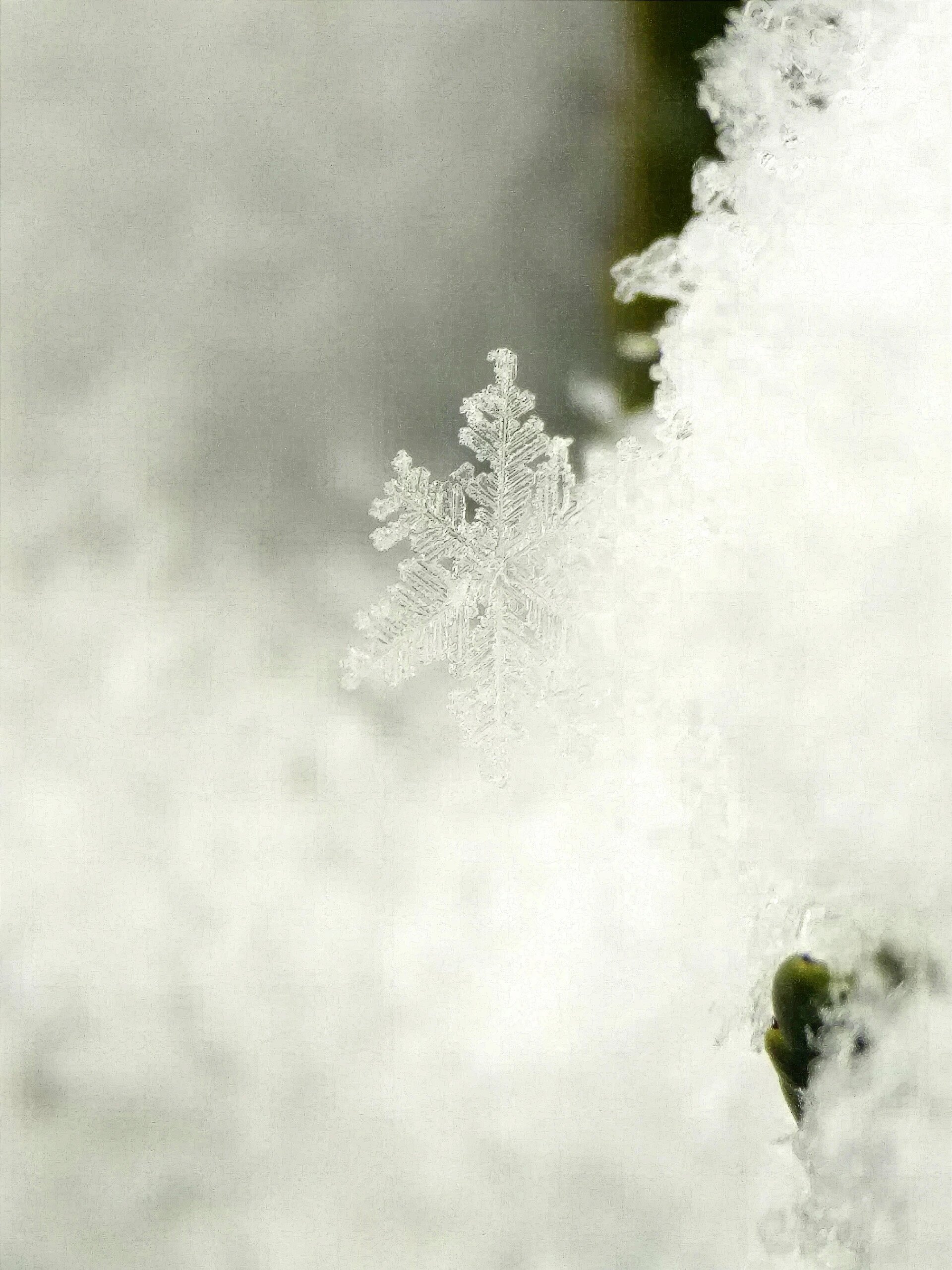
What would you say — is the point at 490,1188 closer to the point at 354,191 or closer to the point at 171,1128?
the point at 171,1128

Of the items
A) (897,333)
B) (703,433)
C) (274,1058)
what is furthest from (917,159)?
(274,1058)

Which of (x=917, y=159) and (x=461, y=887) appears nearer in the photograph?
(x=917, y=159)

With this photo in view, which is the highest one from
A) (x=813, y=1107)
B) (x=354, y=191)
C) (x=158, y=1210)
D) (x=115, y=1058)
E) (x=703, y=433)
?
(x=354, y=191)

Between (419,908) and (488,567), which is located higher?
(488,567)

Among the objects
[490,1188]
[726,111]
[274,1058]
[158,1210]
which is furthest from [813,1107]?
[726,111]

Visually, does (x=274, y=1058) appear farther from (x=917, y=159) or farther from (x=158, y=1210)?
(x=917, y=159)

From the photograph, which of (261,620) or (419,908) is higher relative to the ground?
(261,620)

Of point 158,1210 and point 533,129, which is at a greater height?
point 533,129
